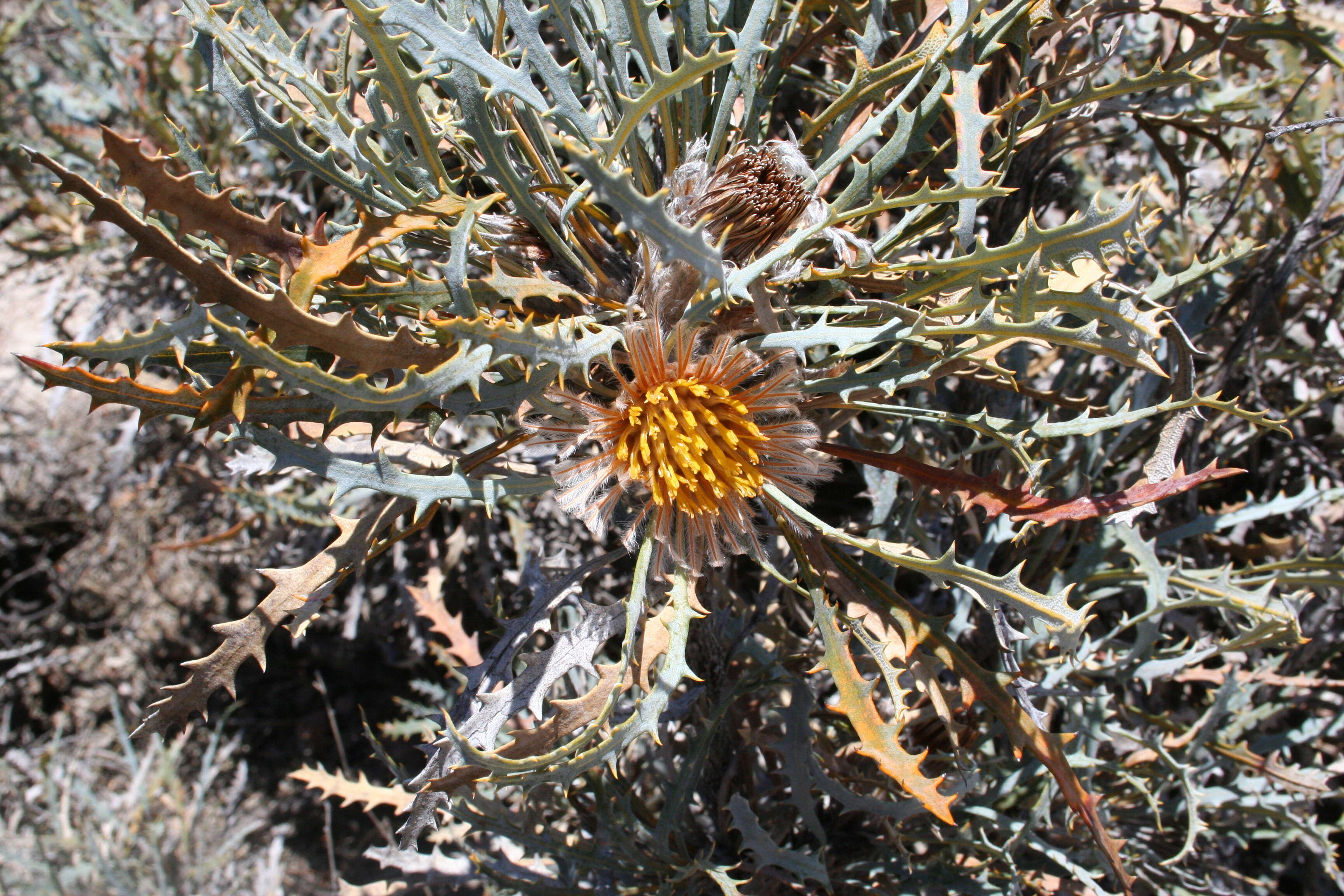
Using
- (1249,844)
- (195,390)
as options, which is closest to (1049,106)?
(195,390)

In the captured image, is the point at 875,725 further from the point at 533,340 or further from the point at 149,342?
the point at 149,342

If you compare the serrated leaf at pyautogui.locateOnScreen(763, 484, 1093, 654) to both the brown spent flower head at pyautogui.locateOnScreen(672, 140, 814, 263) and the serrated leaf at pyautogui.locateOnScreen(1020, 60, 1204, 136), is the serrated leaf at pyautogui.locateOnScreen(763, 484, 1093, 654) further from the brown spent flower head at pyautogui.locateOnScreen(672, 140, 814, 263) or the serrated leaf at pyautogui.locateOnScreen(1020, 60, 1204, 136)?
the serrated leaf at pyautogui.locateOnScreen(1020, 60, 1204, 136)

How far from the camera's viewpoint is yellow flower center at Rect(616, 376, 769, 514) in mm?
925

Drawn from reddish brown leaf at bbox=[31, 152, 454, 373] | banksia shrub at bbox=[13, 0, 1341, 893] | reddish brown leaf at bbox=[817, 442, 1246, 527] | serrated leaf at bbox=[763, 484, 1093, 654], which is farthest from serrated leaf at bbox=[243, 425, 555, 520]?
reddish brown leaf at bbox=[817, 442, 1246, 527]

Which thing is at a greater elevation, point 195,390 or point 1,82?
point 1,82

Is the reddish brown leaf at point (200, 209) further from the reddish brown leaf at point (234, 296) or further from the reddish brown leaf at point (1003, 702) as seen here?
the reddish brown leaf at point (1003, 702)

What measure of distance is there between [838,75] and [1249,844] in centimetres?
189

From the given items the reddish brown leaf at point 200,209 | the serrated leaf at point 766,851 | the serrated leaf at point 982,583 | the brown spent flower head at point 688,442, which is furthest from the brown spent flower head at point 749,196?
the serrated leaf at point 766,851

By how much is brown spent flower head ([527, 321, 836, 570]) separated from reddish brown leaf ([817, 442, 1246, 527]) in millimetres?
109

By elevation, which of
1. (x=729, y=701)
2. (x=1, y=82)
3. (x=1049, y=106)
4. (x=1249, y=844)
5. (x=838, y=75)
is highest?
(x=1, y=82)

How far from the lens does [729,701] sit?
124 centimetres

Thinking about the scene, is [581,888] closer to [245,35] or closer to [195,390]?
[195,390]

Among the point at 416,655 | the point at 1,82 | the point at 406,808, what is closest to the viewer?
the point at 406,808

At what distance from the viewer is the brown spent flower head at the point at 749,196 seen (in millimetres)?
901
